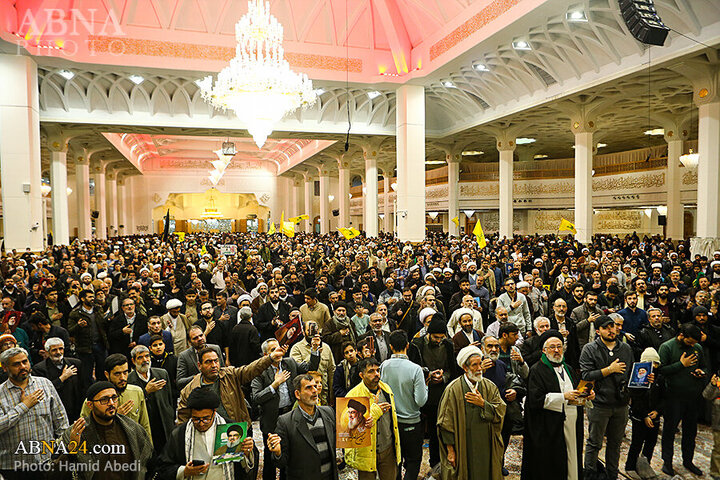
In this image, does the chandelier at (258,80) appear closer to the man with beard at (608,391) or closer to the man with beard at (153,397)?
the man with beard at (153,397)

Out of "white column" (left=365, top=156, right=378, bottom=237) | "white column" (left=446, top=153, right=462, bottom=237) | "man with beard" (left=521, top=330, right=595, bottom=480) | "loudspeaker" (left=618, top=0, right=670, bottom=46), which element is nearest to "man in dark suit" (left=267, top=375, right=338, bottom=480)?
"man with beard" (left=521, top=330, right=595, bottom=480)

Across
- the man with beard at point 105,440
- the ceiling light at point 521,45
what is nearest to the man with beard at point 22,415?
the man with beard at point 105,440

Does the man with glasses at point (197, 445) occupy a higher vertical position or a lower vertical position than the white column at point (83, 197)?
lower

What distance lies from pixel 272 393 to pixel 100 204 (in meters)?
26.9

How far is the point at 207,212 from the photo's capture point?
35.6 metres

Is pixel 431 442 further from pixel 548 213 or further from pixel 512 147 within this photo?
pixel 548 213

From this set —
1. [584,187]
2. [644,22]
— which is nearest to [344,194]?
[584,187]

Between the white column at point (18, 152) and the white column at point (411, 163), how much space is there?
11.0 meters

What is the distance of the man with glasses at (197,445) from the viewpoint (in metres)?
2.46

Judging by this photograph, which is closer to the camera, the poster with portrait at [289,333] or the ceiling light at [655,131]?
the poster with portrait at [289,333]

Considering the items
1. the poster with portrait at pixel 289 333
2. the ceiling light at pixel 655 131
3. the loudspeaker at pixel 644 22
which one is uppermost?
the ceiling light at pixel 655 131

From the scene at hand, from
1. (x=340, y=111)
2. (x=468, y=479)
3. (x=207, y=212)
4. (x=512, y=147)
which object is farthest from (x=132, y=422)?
(x=207, y=212)

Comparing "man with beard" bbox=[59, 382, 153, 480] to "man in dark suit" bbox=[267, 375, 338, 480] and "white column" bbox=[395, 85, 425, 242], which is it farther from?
"white column" bbox=[395, 85, 425, 242]

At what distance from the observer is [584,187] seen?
1562 cm
